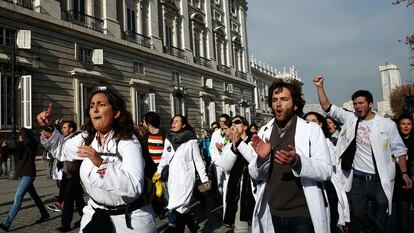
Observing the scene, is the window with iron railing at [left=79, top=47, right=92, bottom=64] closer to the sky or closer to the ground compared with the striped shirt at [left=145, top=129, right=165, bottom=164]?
closer to the sky

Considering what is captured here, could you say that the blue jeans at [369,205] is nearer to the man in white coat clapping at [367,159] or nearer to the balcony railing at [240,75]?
the man in white coat clapping at [367,159]

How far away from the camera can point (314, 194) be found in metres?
2.64

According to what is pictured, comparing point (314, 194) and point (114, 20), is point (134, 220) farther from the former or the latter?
point (114, 20)

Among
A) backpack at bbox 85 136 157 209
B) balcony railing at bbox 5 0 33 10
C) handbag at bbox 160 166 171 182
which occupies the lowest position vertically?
handbag at bbox 160 166 171 182

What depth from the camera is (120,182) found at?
2137 mm

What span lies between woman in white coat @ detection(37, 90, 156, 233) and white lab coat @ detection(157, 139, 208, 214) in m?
2.64

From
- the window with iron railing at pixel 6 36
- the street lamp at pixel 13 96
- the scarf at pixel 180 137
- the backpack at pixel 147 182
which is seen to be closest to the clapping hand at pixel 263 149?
the backpack at pixel 147 182

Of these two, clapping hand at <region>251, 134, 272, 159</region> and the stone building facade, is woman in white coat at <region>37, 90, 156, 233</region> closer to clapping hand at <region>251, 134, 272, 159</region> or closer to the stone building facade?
clapping hand at <region>251, 134, 272, 159</region>

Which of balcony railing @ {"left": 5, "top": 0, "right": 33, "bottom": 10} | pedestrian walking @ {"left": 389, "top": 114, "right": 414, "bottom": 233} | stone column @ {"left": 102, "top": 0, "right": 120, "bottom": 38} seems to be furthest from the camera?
stone column @ {"left": 102, "top": 0, "right": 120, "bottom": 38}

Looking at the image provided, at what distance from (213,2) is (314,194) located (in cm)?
3521

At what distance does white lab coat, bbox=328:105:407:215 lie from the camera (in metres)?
4.24

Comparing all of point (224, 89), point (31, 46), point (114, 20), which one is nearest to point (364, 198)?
point (31, 46)

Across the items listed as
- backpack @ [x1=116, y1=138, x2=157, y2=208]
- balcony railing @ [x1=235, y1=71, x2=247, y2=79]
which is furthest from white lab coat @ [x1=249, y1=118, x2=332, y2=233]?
balcony railing @ [x1=235, y1=71, x2=247, y2=79]

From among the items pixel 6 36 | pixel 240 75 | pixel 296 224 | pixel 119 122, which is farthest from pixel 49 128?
pixel 240 75
